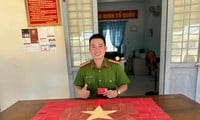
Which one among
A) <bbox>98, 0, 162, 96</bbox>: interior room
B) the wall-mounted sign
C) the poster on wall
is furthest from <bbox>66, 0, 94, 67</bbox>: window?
the wall-mounted sign

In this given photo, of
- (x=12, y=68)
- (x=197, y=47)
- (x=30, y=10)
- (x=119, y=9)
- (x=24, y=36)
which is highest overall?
(x=119, y=9)

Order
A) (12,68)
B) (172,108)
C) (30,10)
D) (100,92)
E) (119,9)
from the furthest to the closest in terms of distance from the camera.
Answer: (119,9) < (12,68) < (30,10) < (100,92) < (172,108)

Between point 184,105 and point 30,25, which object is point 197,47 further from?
point 30,25

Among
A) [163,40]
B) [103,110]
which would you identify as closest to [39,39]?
[103,110]

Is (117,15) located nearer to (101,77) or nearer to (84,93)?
(101,77)

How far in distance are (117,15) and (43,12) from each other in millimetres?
3998

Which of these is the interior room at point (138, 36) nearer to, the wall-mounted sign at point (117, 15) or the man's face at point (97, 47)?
the wall-mounted sign at point (117, 15)

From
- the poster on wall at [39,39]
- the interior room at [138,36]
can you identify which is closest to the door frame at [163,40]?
the poster on wall at [39,39]

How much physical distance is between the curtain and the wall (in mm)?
3822

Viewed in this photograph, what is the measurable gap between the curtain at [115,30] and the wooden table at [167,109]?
4.85m

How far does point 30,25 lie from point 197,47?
2.32 metres

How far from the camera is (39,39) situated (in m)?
2.41

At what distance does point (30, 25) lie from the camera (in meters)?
2.37

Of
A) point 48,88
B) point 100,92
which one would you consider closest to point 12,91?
point 48,88
